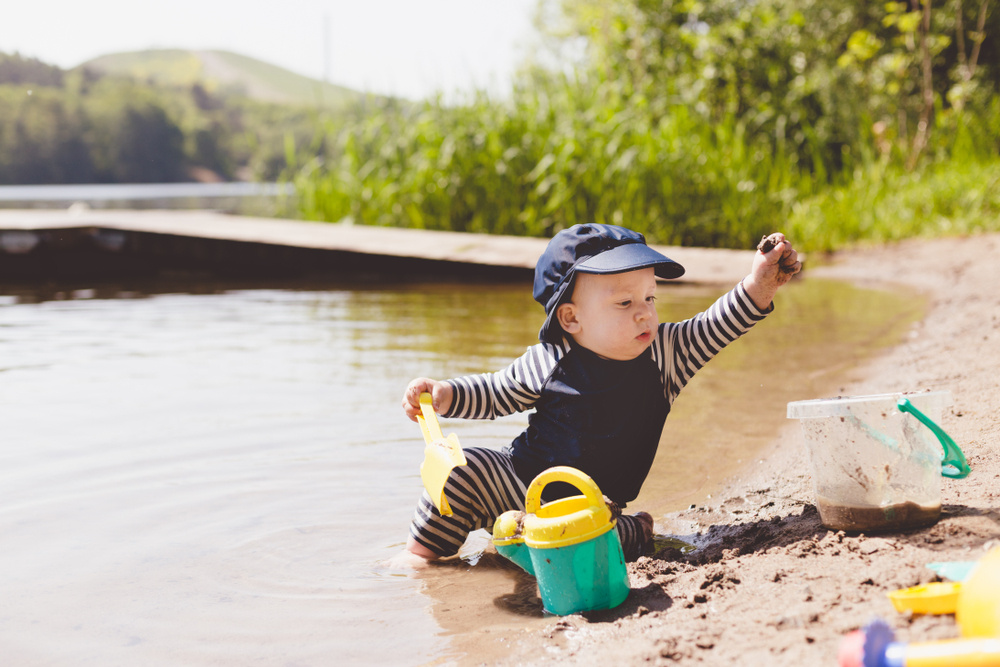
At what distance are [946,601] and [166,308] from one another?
6.03 metres

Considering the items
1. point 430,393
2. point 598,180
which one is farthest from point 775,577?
point 598,180

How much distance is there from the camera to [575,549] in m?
1.73

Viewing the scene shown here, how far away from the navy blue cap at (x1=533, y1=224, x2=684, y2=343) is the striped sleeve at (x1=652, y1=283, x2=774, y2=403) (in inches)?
5.6

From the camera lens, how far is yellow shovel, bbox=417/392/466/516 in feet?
6.65

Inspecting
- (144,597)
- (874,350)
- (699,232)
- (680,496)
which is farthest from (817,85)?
(144,597)

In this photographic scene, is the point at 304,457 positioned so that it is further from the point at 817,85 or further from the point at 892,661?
the point at 817,85

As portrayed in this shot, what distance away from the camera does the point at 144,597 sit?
2.04 meters

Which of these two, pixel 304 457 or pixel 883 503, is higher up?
pixel 883 503

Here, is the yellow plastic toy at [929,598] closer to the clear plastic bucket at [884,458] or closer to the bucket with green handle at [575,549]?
the clear plastic bucket at [884,458]

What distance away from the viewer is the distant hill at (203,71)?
316 ft

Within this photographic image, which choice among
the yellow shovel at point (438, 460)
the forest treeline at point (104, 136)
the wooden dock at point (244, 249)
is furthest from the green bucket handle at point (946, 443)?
the forest treeline at point (104, 136)

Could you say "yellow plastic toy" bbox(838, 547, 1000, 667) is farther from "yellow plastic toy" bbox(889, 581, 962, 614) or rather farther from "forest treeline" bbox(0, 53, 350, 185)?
"forest treeline" bbox(0, 53, 350, 185)

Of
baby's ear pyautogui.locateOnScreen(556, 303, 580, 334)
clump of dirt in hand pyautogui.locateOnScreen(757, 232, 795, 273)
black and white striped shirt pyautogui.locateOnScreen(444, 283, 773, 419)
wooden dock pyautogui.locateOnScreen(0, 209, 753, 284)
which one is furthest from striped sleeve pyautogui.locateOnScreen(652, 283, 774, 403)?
wooden dock pyautogui.locateOnScreen(0, 209, 753, 284)

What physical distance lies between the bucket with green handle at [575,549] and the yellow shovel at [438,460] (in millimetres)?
282
